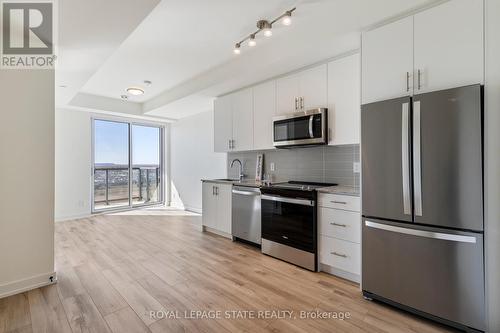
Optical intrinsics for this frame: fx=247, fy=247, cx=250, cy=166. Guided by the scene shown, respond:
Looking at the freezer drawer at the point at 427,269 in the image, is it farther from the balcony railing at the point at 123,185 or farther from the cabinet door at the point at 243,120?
the balcony railing at the point at 123,185

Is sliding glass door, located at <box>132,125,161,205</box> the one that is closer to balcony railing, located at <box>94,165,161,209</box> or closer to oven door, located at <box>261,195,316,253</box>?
balcony railing, located at <box>94,165,161,209</box>

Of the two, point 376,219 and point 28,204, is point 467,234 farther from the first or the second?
point 28,204

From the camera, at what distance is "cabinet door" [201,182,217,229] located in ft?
14.0

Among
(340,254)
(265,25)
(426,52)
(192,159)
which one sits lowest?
(340,254)

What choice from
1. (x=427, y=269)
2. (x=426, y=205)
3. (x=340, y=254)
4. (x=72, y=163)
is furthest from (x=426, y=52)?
(x=72, y=163)

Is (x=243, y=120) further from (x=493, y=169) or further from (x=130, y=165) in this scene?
(x=130, y=165)

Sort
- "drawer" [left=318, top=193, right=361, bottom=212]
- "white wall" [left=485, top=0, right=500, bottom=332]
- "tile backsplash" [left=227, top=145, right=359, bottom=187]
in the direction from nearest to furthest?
"white wall" [left=485, top=0, right=500, bottom=332]
"drawer" [left=318, top=193, right=361, bottom=212]
"tile backsplash" [left=227, top=145, right=359, bottom=187]

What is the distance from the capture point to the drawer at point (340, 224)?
8.25ft

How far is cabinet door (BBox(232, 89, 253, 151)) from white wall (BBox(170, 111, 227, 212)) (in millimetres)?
1152

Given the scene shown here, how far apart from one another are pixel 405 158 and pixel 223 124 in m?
3.08

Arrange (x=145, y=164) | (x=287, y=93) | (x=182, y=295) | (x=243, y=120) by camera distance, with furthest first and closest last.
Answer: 1. (x=145, y=164)
2. (x=243, y=120)
3. (x=287, y=93)
4. (x=182, y=295)

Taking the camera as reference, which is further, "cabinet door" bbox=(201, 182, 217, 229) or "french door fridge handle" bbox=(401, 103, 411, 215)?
"cabinet door" bbox=(201, 182, 217, 229)

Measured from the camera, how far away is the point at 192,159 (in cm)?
633

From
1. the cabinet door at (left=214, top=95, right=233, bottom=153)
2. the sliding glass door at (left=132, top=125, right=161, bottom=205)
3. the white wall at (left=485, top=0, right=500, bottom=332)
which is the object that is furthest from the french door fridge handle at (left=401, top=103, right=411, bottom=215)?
the sliding glass door at (left=132, top=125, right=161, bottom=205)
